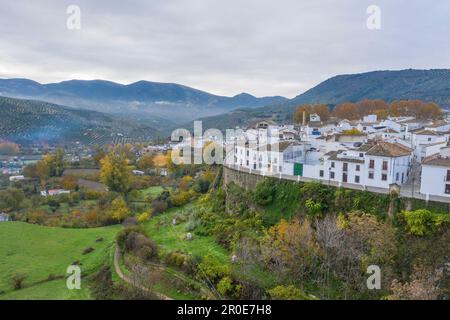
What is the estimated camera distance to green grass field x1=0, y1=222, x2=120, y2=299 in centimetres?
2728

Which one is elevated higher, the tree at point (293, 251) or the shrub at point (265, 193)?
the shrub at point (265, 193)

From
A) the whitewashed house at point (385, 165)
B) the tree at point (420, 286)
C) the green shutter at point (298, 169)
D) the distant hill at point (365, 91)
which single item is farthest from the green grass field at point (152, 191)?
the distant hill at point (365, 91)

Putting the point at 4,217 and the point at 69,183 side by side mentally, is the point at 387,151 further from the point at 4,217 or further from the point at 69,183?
the point at 69,183

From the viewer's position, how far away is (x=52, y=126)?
357 ft

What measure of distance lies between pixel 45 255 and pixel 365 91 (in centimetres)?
14250

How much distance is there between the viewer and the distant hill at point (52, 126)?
99.8 m

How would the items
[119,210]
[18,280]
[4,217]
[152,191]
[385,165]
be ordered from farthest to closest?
[152,191], [4,217], [119,210], [18,280], [385,165]

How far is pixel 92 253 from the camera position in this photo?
3362 centimetres

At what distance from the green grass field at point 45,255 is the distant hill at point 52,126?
66.1 m

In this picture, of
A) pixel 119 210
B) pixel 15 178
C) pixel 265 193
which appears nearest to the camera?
pixel 265 193

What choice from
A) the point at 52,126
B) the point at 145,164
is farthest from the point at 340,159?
the point at 52,126

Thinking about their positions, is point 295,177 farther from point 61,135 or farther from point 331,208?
point 61,135

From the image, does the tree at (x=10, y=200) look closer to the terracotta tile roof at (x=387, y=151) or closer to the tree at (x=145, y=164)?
the tree at (x=145, y=164)

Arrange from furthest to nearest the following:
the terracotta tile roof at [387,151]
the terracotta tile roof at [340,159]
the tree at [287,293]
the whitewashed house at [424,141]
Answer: the whitewashed house at [424,141]
the terracotta tile roof at [340,159]
the terracotta tile roof at [387,151]
the tree at [287,293]
